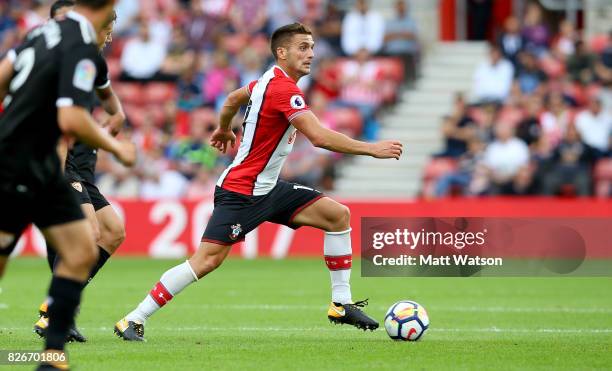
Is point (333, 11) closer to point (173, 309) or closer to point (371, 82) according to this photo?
point (371, 82)

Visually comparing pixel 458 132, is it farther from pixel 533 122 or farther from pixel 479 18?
pixel 479 18

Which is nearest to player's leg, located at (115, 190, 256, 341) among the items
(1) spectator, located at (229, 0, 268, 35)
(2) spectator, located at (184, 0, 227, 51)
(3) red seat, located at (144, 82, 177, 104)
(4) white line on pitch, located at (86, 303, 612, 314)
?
(4) white line on pitch, located at (86, 303, 612, 314)

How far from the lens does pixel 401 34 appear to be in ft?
77.1

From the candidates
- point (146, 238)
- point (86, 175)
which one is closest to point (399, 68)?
point (146, 238)

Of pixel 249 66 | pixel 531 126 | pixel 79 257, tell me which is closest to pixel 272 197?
pixel 79 257

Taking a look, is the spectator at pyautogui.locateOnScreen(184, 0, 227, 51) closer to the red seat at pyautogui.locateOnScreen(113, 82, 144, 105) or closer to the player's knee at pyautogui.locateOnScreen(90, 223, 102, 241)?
the red seat at pyautogui.locateOnScreen(113, 82, 144, 105)

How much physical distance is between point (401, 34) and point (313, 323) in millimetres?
13390

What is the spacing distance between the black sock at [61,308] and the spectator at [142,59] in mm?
17819

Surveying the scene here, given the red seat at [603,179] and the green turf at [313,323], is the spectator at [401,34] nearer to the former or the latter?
the red seat at [603,179]

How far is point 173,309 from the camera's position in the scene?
1236 centimetres

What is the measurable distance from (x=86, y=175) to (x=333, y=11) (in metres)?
15.1

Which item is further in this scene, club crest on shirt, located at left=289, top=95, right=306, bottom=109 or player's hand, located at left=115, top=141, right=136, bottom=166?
club crest on shirt, located at left=289, top=95, right=306, bottom=109

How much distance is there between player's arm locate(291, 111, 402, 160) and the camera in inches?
345

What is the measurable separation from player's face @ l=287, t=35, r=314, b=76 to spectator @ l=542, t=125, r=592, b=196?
1061cm
